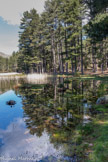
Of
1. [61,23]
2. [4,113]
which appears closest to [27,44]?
[61,23]

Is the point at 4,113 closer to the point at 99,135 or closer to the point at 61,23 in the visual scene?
the point at 99,135

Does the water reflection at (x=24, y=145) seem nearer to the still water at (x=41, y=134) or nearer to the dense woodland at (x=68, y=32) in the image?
the still water at (x=41, y=134)

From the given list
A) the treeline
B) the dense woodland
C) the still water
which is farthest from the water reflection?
the treeline

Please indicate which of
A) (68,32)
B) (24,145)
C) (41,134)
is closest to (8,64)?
(68,32)

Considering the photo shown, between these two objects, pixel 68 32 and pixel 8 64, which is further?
pixel 8 64

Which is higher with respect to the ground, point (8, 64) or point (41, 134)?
point (8, 64)

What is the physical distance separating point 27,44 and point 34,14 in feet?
34.2

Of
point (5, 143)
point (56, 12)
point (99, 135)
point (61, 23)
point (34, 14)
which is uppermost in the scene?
point (34, 14)

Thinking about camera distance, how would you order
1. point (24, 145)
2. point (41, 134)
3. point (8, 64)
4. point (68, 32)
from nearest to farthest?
point (24, 145) < point (41, 134) < point (68, 32) < point (8, 64)

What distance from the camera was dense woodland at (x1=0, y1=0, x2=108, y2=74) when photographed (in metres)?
16.3

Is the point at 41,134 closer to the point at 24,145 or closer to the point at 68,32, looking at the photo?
the point at 24,145

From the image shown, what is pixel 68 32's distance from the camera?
29.2 m

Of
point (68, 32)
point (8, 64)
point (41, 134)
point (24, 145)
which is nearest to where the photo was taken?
point (24, 145)

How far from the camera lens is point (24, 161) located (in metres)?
3.45
